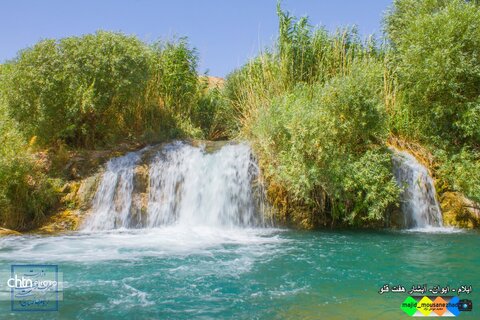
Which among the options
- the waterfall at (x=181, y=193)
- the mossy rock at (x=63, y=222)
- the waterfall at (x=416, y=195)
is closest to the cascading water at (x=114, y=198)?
the waterfall at (x=181, y=193)

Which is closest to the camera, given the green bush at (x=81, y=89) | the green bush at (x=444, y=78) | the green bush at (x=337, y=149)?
the green bush at (x=337, y=149)

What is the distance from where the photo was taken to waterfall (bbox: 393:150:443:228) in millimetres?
10836

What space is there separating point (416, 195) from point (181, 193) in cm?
522

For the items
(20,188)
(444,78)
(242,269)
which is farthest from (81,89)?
(444,78)

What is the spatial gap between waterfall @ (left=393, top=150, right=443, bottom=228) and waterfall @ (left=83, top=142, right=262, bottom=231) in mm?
3200

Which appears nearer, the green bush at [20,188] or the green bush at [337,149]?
the green bush at [337,149]

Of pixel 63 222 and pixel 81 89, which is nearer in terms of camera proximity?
pixel 63 222

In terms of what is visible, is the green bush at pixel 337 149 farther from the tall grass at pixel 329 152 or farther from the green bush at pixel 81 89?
the green bush at pixel 81 89

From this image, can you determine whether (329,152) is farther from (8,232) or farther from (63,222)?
(8,232)

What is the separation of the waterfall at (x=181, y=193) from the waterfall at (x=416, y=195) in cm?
320

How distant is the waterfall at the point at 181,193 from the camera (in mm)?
10836

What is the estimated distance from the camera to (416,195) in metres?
11.0

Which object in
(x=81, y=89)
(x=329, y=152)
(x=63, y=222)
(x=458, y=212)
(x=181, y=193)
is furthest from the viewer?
(x=81, y=89)

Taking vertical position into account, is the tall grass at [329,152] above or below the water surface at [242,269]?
above
